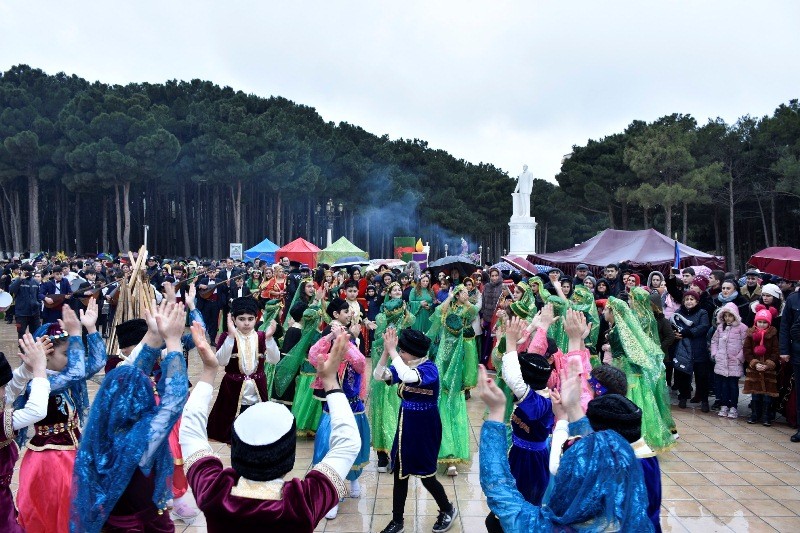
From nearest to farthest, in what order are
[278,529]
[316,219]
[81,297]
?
[278,529] → [81,297] → [316,219]

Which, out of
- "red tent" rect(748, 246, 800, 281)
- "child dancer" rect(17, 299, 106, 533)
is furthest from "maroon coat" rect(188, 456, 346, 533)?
"red tent" rect(748, 246, 800, 281)

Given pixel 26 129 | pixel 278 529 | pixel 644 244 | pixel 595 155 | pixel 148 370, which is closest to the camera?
pixel 278 529

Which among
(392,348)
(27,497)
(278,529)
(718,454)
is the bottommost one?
(718,454)

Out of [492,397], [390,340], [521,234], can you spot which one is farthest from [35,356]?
[521,234]

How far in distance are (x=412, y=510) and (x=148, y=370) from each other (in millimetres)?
2767

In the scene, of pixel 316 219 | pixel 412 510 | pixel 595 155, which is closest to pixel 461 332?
pixel 412 510

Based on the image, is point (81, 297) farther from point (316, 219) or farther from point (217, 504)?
point (316, 219)

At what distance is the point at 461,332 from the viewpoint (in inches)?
267

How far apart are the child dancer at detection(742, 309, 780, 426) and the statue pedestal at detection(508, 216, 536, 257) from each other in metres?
18.3

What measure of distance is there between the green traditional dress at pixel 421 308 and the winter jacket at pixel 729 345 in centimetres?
387

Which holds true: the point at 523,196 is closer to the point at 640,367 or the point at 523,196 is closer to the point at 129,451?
the point at 640,367

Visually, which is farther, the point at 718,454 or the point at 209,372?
the point at 718,454

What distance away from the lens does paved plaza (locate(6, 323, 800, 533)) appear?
196 inches

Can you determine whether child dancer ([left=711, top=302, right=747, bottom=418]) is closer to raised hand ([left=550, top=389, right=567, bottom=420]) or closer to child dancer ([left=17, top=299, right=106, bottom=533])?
raised hand ([left=550, top=389, right=567, bottom=420])
